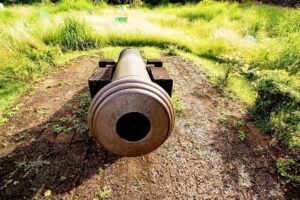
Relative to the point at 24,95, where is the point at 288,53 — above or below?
above

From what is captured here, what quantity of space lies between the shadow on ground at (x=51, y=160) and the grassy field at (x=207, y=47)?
971 millimetres

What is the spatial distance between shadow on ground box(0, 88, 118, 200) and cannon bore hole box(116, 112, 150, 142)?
889 mm

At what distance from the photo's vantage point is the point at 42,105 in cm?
426

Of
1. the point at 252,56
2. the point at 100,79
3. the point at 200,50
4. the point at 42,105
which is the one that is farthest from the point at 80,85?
the point at 252,56

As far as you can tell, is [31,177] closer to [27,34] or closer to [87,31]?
[27,34]

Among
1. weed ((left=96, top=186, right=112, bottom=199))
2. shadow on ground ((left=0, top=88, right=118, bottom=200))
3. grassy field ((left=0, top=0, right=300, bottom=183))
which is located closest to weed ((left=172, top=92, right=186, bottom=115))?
Result: grassy field ((left=0, top=0, right=300, bottom=183))

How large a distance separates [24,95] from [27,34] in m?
2.57

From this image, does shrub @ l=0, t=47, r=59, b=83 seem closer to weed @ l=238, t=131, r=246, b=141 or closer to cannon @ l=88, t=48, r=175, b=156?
cannon @ l=88, t=48, r=175, b=156

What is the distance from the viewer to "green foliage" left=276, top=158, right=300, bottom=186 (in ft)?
9.70

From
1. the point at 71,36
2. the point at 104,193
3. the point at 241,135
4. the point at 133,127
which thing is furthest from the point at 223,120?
the point at 71,36

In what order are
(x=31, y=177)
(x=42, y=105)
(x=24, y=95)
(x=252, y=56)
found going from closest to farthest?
(x=31, y=177) < (x=42, y=105) < (x=24, y=95) < (x=252, y=56)

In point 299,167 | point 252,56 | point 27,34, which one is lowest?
point 299,167

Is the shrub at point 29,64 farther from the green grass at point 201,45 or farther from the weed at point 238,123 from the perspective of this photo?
the weed at point 238,123

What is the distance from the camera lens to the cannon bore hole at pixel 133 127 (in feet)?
7.28
